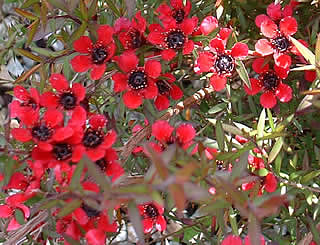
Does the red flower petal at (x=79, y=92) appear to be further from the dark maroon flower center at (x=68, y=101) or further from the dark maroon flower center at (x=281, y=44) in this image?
the dark maroon flower center at (x=281, y=44)

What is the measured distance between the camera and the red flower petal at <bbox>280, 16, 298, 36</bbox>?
0.95 m

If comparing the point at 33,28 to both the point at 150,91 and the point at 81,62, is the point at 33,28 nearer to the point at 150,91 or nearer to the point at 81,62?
the point at 81,62

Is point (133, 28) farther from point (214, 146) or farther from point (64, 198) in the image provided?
point (64, 198)

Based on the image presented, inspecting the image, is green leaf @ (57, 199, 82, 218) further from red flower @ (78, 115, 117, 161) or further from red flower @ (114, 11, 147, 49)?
red flower @ (114, 11, 147, 49)

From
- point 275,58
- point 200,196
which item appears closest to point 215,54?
point 275,58

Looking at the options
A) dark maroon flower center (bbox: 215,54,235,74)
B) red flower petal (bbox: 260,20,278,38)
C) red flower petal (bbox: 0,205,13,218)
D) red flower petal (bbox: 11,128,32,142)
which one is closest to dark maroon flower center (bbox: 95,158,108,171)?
red flower petal (bbox: 11,128,32,142)

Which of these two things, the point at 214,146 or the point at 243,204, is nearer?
the point at 243,204

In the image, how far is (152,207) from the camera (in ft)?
3.05

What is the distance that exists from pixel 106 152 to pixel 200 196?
0.27m

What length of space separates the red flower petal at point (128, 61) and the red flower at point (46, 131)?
0.17m

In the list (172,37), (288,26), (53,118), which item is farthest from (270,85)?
(53,118)

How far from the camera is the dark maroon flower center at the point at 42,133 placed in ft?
2.35

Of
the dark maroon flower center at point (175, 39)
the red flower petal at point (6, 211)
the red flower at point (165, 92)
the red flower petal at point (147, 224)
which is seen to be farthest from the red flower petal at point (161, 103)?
the red flower petal at point (6, 211)

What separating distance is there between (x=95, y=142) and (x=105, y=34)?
0.22 m
